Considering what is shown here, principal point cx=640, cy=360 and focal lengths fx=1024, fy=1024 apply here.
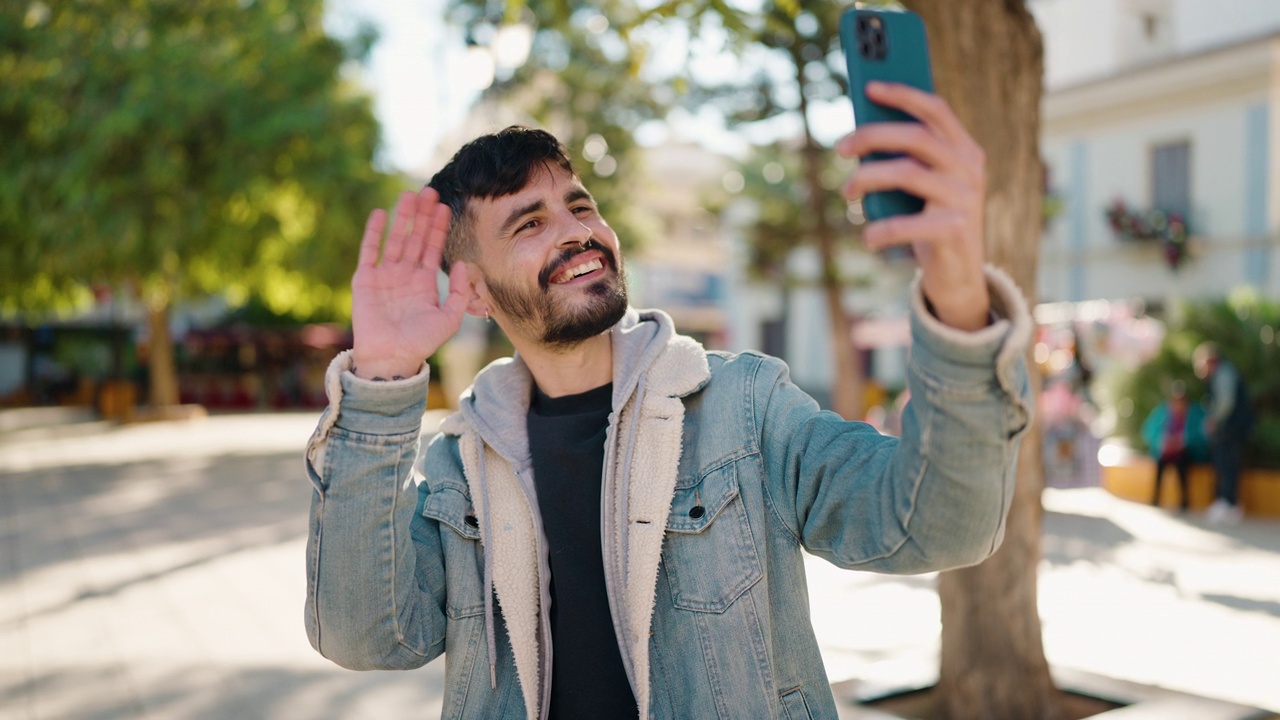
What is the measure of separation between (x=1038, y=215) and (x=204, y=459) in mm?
14705

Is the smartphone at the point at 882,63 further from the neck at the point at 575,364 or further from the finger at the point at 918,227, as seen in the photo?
the neck at the point at 575,364

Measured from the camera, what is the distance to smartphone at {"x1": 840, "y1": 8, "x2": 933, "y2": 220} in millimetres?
1241

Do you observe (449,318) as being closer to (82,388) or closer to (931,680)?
(931,680)

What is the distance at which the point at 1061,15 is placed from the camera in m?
17.9

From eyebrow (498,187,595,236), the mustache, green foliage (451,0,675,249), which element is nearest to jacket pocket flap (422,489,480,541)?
the mustache

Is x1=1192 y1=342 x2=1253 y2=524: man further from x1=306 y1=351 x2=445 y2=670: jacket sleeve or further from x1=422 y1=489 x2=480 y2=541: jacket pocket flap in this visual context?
x1=306 y1=351 x2=445 y2=670: jacket sleeve

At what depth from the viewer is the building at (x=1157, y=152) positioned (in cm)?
1938

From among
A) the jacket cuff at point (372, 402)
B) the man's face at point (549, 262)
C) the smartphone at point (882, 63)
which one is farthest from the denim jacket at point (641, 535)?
the smartphone at point (882, 63)

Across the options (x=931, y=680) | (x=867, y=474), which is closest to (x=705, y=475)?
(x=867, y=474)

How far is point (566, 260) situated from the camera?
2205 millimetres

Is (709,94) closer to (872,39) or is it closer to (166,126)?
(166,126)

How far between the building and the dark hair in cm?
1616

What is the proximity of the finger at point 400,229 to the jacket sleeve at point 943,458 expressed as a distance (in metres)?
0.93

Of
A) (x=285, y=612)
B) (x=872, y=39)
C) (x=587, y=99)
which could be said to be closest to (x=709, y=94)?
(x=587, y=99)
